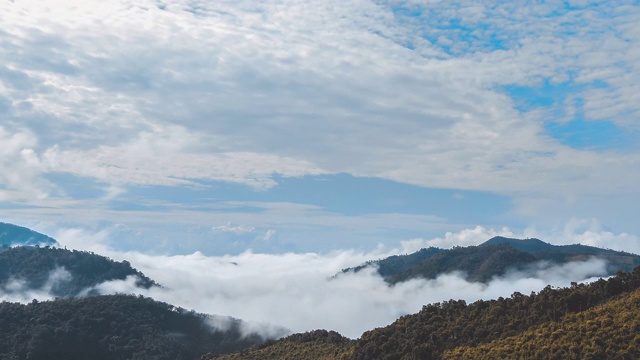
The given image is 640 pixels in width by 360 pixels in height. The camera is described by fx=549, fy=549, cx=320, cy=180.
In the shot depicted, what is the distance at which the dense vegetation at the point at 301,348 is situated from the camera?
378 ft

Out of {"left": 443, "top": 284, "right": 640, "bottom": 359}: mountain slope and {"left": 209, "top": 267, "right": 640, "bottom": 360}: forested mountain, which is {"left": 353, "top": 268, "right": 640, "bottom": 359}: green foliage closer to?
{"left": 209, "top": 267, "right": 640, "bottom": 360}: forested mountain

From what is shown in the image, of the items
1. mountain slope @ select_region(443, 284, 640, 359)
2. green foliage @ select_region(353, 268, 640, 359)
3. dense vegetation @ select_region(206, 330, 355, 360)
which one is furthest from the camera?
dense vegetation @ select_region(206, 330, 355, 360)

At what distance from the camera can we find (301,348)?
405 feet

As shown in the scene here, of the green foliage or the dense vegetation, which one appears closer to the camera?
the green foliage

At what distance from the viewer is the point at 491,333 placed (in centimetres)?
7175

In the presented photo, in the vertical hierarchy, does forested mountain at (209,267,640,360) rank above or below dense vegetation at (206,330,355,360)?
above

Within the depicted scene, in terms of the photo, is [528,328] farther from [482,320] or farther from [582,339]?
[582,339]

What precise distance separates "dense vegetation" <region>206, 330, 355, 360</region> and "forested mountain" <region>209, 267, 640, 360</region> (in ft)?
83.6

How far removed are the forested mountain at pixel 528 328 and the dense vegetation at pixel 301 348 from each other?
25.5m

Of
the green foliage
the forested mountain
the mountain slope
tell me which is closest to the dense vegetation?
the green foliage

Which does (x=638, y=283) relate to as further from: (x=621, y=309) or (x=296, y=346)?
(x=296, y=346)

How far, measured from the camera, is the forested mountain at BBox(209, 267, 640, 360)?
189 feet

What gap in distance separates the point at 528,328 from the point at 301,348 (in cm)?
6487

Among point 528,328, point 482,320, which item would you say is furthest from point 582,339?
point 482,320
